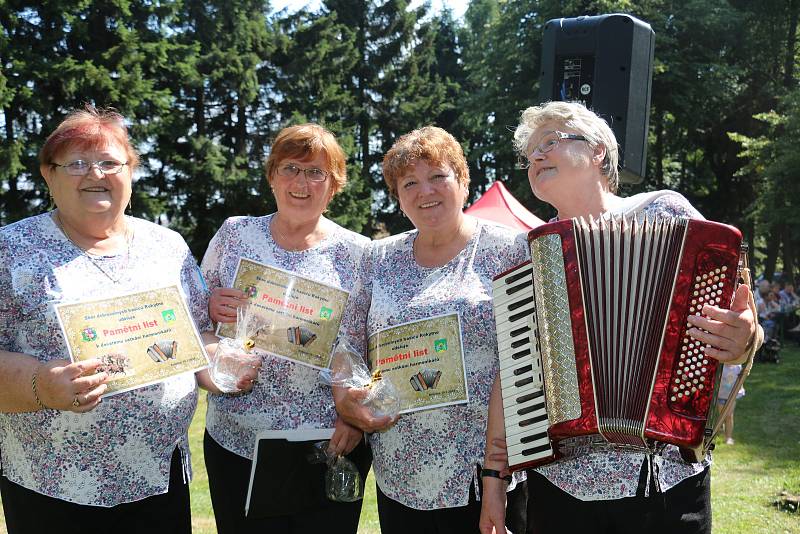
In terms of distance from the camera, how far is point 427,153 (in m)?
3.18

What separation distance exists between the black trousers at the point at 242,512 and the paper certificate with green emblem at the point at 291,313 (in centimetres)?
57

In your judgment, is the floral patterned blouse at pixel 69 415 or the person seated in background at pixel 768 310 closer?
the floral patterned blouse at pixel 69 415

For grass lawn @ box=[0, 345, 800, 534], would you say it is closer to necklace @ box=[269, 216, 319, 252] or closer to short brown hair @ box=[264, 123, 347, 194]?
necklace @ box=[269, 216, 319, 252]

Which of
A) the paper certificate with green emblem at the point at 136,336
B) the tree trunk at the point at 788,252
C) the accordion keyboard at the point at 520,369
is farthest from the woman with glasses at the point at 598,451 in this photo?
the tree trunk at the point at 788,252

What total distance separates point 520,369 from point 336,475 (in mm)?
1125

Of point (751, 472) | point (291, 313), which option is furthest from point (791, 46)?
point (291, 313)

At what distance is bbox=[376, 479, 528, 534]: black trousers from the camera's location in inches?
119

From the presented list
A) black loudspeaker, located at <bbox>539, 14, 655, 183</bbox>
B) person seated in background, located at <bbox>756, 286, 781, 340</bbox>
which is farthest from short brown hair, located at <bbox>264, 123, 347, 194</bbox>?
person seated in background, located at <bbox>756, 286, 781, 340</bbox>

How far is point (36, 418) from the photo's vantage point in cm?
273

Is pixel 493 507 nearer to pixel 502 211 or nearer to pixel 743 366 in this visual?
pixel 743 366

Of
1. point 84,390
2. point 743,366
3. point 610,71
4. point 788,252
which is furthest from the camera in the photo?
point 788,252

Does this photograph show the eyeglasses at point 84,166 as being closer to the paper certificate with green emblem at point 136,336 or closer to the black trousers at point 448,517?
the paper certificate with green emblem at point 136,336

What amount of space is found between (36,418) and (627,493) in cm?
224

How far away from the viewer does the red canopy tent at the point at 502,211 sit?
30.2 ft
